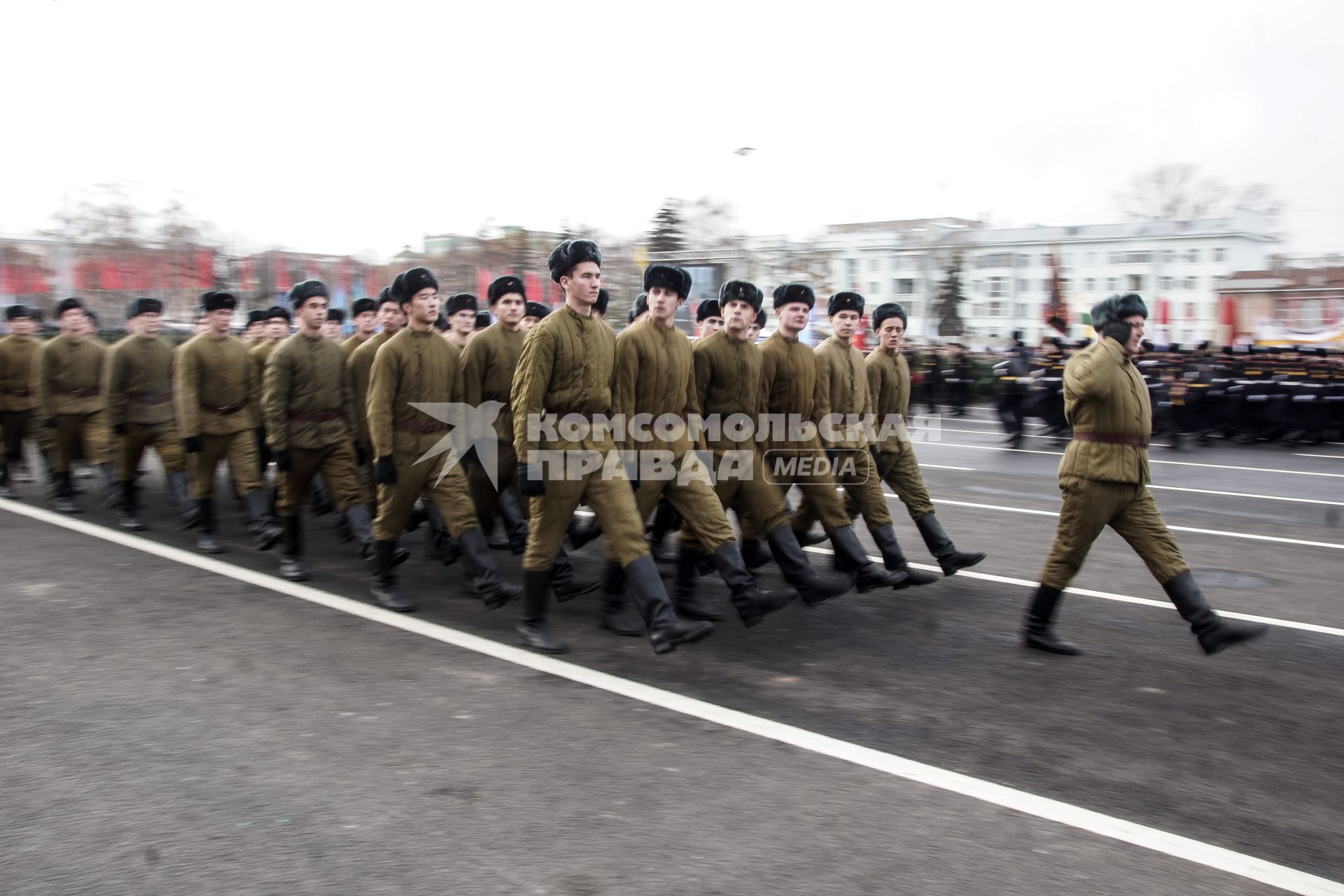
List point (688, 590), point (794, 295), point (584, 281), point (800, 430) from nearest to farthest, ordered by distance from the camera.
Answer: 1. point (584, 281)
2. point (688, 590)
3. point (794, 295)
4. point (800, 430)

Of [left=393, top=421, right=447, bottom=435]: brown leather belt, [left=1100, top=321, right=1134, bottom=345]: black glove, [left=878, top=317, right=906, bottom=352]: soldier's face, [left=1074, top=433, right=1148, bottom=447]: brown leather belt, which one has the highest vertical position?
[left=878, top=317, right=906, bottom=352]: soldier's face

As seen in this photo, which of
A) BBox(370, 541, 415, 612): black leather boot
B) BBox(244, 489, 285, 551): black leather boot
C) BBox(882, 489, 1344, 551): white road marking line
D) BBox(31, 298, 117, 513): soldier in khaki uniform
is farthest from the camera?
BBox(31, 298, 117, 513): soldier in khaki uniform

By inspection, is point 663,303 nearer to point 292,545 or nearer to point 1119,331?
point 1119,331

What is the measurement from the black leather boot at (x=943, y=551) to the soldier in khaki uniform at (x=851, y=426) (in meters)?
0.12

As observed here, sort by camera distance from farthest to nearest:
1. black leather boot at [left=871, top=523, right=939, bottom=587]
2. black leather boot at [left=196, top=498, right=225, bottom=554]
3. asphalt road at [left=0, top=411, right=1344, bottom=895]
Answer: black leather boot at [left=196, top=498, right=225, bottom=554] → black leather boot at [left=871, top=523, right=939, bottom=587] → asphalt road at [left=0, top=411, right=1344, bottom=895]

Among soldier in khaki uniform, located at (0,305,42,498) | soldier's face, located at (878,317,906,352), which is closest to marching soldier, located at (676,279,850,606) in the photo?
soldier's face, located at (878,317,906,352)

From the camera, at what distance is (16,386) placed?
1061cm

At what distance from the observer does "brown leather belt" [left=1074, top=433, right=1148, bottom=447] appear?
5.46 metres

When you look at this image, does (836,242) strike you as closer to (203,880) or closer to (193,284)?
(193,284)

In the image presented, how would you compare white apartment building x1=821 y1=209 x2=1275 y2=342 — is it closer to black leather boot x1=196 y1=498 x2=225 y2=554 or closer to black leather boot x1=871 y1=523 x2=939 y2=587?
black leather boot x1=871 y1=523 x2=939 y2=587

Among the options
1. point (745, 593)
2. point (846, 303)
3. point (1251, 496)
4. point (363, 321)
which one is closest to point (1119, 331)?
point (846, 303)

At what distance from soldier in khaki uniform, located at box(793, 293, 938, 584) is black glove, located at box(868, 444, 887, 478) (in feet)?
0.16

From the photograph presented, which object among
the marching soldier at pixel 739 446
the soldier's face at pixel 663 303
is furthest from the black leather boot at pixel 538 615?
the soldier's face at pixel 663 303

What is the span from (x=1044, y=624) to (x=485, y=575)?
305 cm
